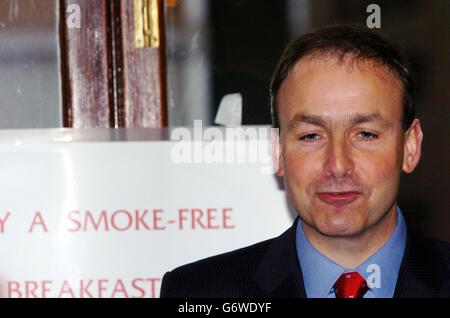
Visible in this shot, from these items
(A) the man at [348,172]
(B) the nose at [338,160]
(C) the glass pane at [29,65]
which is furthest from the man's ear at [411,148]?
(C) the glass pane at [29,65]

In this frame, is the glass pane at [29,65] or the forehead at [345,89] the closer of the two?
the forehead at [345,89]

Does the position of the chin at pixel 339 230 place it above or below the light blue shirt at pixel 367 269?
above

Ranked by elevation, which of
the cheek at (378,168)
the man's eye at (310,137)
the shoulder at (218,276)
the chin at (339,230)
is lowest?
the shoulder at (218,276)

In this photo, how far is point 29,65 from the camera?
1676mm

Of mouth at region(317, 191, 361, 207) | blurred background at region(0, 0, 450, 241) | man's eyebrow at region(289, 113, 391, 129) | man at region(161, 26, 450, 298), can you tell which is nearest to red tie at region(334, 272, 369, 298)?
man at region(161, 26, 450, 298)

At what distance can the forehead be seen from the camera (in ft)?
4.22

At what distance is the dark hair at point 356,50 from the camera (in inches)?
51.0

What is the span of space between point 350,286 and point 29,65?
2.57ft

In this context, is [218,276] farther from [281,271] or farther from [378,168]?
[378,168]

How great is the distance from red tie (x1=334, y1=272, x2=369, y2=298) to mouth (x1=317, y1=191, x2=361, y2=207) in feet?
0.35

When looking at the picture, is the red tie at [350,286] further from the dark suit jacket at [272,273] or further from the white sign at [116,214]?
the white sign at [116,214]

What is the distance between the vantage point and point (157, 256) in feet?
5.03

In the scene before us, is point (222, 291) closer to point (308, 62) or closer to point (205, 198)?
point (205, 198)
